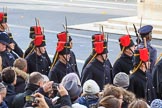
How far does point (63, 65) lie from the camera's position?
9.09 m

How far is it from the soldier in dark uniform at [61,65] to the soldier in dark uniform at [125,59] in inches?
33.3

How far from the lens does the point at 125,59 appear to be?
9.55 m

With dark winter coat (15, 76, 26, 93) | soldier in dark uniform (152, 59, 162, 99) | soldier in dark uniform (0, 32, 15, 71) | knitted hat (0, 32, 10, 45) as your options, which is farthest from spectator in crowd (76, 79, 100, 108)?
knitted hat (0, 32, 10, 45)

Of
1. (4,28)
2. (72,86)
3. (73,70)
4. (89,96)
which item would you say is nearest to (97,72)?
(73,70)

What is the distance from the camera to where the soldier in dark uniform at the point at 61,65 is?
9008 millimetres

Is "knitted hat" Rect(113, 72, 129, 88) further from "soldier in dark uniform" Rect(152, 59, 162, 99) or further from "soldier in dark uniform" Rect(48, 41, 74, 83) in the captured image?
"soldier in dark uniform" Rect(48, 41, 74, 83)

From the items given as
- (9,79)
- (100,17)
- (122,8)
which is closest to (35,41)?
(9,79)

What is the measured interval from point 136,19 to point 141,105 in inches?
625

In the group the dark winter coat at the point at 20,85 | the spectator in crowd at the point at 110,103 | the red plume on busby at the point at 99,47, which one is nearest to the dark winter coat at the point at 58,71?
the red plume on busby at the point at 99,47

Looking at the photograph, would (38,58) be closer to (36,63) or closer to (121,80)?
(36,63)

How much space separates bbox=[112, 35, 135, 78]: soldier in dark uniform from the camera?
952cm

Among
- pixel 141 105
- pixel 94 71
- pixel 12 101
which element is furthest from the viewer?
pixel 94 71

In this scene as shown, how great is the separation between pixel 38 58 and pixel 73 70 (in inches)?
30.2

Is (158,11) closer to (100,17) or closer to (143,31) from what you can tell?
(100,17)
